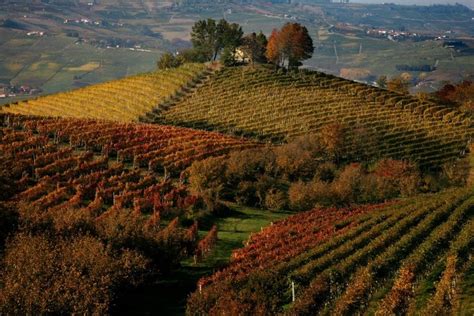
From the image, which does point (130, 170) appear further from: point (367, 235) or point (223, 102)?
point (223, 102)

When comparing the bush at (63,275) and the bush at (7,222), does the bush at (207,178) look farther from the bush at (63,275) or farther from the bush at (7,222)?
Answer: the bush at (63,275)

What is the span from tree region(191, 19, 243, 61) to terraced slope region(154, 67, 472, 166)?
9822 mm

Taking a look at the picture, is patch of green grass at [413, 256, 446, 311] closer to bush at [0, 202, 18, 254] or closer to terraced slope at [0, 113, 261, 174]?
bush at [0, 202, 18, 254]

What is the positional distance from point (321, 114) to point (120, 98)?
34.1 metres

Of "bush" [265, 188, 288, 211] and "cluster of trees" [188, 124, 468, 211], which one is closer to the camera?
"bush" [265, 188, 288, 211]

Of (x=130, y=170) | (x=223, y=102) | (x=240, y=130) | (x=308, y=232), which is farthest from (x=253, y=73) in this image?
(x=308, y=232)

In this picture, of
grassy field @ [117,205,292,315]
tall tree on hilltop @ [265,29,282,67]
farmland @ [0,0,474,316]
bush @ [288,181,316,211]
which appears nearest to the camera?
farmland @ [0,0,474,316]

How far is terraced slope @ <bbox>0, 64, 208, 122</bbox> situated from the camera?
83250 mm

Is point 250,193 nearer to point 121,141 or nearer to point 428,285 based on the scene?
point 121,141

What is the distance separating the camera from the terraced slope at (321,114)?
214ft

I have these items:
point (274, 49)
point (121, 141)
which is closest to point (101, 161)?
point (121, 141)

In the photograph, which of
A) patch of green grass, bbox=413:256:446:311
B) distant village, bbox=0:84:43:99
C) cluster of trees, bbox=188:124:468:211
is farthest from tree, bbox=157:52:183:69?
patch of green grass, bbox=413:256:446:311

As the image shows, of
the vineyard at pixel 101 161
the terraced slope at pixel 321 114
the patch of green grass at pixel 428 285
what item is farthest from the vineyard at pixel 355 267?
the terraced slope at pixel 321 114

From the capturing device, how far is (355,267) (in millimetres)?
26469
